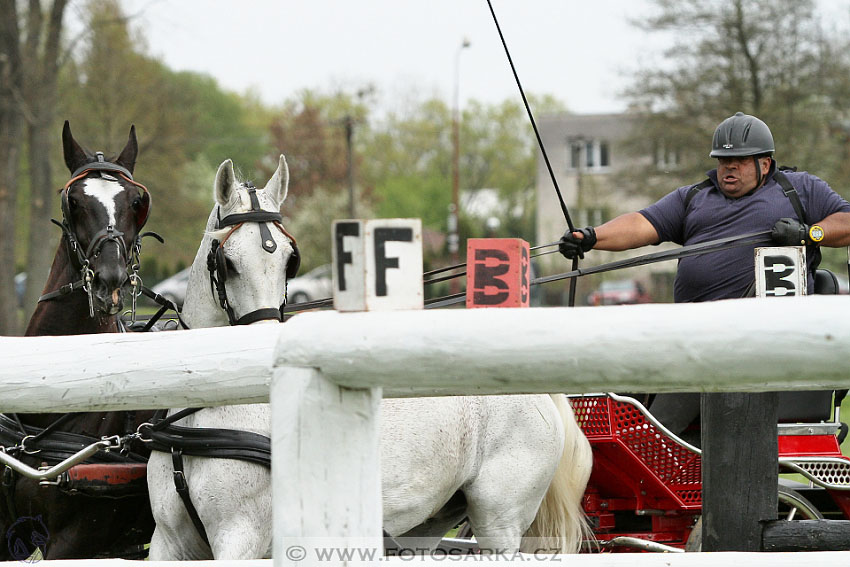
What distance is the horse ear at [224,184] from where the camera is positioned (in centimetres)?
321

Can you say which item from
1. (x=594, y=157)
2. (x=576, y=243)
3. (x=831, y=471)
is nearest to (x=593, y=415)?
(x=576, y=243)

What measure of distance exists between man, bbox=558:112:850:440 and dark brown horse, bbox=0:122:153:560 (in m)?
1.73

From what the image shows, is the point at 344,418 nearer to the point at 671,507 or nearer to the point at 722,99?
the point at 671,507

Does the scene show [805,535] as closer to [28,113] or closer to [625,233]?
[625,233]

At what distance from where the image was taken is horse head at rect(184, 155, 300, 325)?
3055 mm

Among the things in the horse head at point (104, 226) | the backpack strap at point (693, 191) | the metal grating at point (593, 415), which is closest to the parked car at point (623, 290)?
the backpack strap at point (693, 191)

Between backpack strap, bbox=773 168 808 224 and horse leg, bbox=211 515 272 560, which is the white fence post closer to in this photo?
horse leg, bbox=211 515 272 560

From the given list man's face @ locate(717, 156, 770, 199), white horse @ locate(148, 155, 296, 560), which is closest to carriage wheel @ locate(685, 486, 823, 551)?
man's face @ locate(717, 156, 770, 199)

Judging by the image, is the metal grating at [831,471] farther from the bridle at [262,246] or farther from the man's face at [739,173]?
the bridle at [262,246]

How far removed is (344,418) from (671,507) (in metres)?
2.77

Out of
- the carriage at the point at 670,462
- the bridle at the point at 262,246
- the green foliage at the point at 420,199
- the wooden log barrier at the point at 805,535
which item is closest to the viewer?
the wooden log barrier at the point at 805,535

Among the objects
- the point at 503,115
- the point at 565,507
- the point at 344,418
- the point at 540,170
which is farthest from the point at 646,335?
the point at 503,115

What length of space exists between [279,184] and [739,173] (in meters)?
1.89

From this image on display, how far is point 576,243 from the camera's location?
12.2 feet
